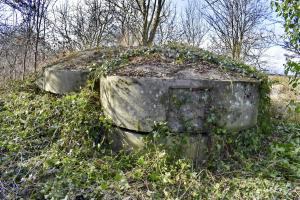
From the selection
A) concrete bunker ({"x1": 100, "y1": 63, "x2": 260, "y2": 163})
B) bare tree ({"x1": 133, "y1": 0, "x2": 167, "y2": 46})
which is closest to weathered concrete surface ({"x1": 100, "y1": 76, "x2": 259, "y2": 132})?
concrete bunker ({"x1": 100, "y1": 63, "x2": 260, "y2": 163})

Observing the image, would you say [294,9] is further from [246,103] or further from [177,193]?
[177,193]

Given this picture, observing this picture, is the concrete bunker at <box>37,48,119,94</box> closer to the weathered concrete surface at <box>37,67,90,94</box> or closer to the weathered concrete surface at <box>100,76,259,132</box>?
the weathered concrete surface at <box>37,67,90,94</box>

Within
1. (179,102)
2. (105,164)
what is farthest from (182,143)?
(105,164)

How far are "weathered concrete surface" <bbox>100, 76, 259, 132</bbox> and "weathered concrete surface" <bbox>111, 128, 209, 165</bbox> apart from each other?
3.7 inches

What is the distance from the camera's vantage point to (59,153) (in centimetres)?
317

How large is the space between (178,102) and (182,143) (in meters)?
0.52

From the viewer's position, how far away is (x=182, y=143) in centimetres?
313

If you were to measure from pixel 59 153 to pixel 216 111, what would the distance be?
81.9 inches

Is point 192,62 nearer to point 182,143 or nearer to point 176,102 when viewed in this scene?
point 176,102

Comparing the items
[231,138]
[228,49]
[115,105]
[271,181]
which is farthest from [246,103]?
[228,49]

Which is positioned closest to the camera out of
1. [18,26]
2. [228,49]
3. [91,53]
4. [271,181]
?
[271,181]

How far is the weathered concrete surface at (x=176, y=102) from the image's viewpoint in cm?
312

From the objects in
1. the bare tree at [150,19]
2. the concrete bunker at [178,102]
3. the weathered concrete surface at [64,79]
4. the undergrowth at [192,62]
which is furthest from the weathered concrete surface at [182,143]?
the bare tree at [150,19]

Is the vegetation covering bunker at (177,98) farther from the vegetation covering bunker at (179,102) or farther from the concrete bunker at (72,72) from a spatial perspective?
the concrete bunker at (72,72)
